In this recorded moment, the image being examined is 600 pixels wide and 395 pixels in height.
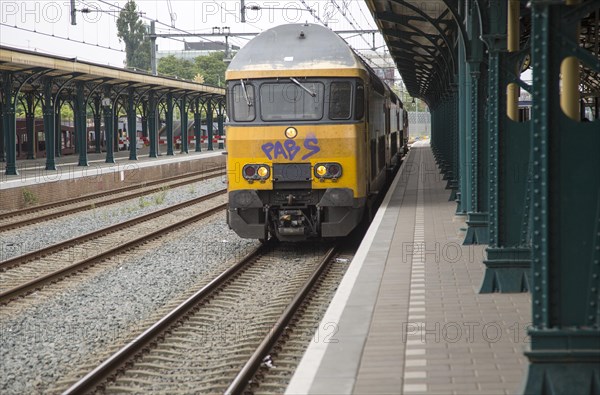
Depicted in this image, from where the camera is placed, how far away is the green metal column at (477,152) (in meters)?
11.6

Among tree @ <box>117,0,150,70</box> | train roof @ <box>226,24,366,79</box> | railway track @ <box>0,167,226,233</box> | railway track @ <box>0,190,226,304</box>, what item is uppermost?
tree @ <box>117,0,150,70</box>

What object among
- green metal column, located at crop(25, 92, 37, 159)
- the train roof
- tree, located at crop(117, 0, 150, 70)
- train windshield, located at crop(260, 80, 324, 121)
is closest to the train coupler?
train windshield, located at crop(260, 80, 324, 121)

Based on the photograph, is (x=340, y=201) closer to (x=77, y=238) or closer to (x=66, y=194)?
(x=77, y=238)

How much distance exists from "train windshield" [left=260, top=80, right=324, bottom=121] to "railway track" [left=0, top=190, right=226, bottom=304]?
3258 mm

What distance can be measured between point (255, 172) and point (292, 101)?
1.14 metres

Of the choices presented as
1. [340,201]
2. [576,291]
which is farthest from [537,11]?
[340,201]

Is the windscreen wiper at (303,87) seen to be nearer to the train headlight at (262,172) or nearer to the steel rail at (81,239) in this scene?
the train headlight at (262,172)

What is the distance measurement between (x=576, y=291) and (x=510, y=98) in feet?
17.6

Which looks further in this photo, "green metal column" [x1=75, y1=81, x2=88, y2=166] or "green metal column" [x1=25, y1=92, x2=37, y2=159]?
"green metal column" [x1=25, y1=92, x2=37, y2=159]

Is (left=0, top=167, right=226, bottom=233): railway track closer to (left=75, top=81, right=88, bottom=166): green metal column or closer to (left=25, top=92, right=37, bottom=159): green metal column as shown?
(left=75, top=81, right=88, bottom=166): green metal column

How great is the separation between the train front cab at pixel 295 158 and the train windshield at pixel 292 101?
14mm

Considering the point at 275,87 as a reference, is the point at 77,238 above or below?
below

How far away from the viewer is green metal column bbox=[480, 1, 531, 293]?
851 cm

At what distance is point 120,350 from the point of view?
7.31 m
